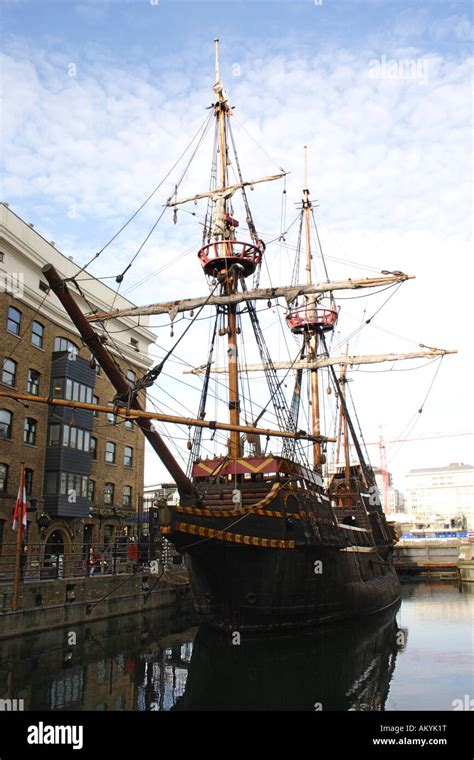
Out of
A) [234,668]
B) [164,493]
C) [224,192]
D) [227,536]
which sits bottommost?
[234,668]

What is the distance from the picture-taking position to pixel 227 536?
18.7 m

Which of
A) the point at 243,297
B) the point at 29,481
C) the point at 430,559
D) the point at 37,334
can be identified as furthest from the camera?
the point at 430,559

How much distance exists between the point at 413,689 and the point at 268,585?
6.47m

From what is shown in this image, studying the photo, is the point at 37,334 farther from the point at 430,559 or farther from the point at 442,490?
the point at 442,490

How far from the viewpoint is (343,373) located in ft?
139

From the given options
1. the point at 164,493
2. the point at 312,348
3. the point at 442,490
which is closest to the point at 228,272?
the point at 312,348

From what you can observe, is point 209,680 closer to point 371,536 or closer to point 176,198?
point 371,536

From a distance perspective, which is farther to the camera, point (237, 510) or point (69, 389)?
point (69, 389)

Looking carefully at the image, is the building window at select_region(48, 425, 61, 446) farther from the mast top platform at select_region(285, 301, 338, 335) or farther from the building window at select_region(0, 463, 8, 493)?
the mast top platform at select_region(285, 301, 338, 335)

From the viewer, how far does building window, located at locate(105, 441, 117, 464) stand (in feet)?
119

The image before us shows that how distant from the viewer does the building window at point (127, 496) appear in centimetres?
3762

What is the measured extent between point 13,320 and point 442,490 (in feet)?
580

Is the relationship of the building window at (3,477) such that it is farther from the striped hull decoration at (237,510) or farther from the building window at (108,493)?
the striped hull decoration at (237,510)

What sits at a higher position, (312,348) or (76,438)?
(312,348)
